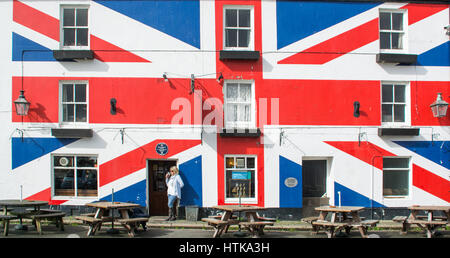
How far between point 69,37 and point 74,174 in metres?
4.48

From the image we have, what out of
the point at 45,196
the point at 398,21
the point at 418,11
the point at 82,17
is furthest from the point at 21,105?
the point at 418,11

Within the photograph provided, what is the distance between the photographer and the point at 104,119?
1264 centimetres

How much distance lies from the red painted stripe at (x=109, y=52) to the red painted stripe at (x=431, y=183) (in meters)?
9.91

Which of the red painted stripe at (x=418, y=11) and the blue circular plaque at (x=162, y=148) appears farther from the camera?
the red painted stripe at (x=418, y=11)

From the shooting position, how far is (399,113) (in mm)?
13125

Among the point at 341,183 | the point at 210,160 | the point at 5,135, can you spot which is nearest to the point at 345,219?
the point at 341,183

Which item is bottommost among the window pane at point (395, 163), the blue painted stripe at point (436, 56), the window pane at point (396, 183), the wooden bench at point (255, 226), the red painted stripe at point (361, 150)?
the wooden bench at point (255, 226)

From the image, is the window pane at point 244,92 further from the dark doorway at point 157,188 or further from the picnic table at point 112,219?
the picnic table at point 112,219

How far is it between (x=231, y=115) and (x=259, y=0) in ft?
12.7

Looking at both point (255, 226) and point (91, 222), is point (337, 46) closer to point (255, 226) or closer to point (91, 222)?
point (255, 226)

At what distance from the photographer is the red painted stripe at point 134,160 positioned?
1255 cm

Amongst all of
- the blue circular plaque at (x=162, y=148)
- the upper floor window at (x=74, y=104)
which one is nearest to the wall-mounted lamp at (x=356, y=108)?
the blue circular plaque at (x=162, y=148)

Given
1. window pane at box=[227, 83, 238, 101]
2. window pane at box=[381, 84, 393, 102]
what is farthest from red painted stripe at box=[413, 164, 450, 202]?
window pane at box=[227, 83, 238, 101]
